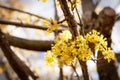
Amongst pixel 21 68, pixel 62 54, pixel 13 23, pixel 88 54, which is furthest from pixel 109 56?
pixel 13 23

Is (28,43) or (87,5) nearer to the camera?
(28,43)

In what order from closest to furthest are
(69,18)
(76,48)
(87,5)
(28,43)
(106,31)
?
1. (76,48)
2. (69,18)
3. (28,43)
4. (106,31)
5. (87,5)

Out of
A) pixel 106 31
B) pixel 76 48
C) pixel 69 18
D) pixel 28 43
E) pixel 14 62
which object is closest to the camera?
pixel 76 48

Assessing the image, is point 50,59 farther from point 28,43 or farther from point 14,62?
point 28,43

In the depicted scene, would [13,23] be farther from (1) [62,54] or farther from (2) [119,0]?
(1) [62,54]

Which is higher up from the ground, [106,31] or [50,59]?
[106,31]

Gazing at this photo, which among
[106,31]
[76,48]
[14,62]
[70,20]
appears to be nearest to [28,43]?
[14,62]
